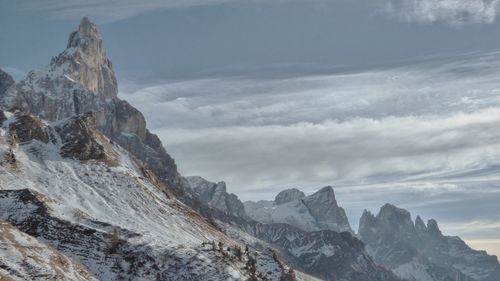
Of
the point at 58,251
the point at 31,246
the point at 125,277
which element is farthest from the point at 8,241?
the point at 125,277

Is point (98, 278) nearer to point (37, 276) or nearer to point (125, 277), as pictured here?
point (125, 277)

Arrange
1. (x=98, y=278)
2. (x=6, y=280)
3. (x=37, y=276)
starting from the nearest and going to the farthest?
(x=6, y=280), (x=37, y=276), (x=98, y=278)

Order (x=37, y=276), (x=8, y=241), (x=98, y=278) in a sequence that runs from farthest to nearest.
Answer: (x=98, y=278) < (x=8, y=241) < (x=37, y=276)

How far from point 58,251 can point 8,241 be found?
21822 mm

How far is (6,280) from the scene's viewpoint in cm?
14575

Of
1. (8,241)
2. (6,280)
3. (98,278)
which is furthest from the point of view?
(98,278)

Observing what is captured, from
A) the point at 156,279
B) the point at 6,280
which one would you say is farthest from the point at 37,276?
the point at 156,279

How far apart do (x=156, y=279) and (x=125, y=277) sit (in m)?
8.77

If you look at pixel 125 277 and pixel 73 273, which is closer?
pixel 73 273

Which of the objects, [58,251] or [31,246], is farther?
[58,251]

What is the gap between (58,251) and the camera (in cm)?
19250

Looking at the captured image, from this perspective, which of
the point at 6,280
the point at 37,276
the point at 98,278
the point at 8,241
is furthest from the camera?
the point at 98,278

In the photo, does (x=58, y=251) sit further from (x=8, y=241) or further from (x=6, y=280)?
(x=6, y=280)

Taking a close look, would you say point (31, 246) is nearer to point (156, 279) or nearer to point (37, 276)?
point (37, 276)
